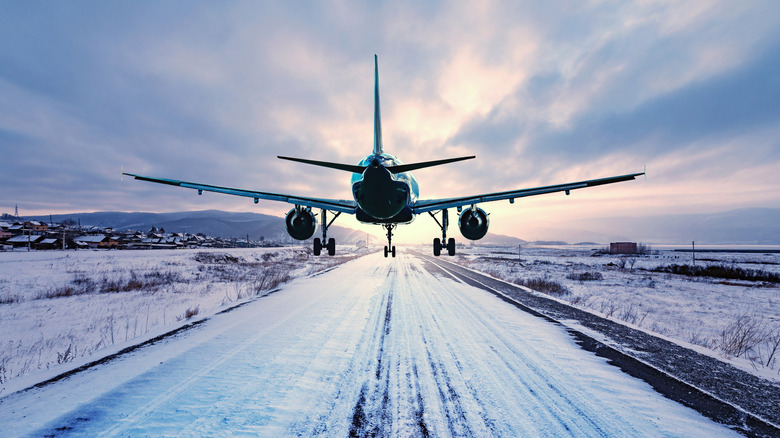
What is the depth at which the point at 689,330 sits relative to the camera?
31.4 ft

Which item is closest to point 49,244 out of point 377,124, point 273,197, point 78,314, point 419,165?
point 78,314

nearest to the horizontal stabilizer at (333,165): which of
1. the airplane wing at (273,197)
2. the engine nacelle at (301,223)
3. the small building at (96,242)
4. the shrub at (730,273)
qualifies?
the airplane wing at (273,197)

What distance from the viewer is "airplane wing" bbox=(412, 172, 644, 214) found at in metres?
11.3

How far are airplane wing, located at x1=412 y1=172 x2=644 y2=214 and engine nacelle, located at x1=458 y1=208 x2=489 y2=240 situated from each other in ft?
3.64

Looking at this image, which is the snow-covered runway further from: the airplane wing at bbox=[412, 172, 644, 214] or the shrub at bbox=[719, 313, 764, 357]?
the airplane wing at bbox=[412, 172, 644, 214]

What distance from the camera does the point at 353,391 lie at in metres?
3.80

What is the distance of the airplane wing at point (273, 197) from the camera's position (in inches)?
445

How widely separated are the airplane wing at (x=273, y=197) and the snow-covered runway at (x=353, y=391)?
7543mm

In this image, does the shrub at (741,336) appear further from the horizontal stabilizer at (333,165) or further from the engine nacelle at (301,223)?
the engine nacelle at (301,223)

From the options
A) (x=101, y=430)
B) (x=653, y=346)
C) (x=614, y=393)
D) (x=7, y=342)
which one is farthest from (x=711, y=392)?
(x=7, y=342)

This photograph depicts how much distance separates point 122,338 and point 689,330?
17.7 m

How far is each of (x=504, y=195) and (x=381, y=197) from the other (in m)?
6.47

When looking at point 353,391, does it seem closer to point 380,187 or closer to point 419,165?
point 380,187

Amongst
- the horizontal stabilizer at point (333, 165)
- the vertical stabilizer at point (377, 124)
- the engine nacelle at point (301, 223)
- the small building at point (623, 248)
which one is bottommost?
the small building at point (623, 248)
